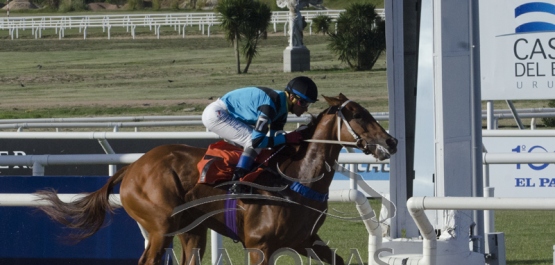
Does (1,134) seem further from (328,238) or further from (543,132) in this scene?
(543,132)

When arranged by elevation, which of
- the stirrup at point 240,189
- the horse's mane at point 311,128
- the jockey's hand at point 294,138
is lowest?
the stirrup at point 240,189

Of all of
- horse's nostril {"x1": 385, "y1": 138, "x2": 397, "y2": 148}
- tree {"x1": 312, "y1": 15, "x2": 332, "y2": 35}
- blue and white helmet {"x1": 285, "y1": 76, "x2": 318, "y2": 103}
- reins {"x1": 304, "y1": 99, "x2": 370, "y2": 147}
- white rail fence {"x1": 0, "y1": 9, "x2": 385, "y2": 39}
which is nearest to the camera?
horse's nostril {"x1": 385, "y1": 138, "x2": 397, "y2": 148}

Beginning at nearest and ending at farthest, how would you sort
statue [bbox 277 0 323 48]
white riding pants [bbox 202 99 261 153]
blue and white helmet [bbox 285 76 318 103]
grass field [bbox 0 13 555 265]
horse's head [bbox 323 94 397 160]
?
horse's head [bbox 323 94 397 160]
blue and white helmet [bbox 285 76 318 103]
white riding pants [bbox 202 99 261 153]
grass field [bbox 0 13 555 265]
statue [bbox 277 0 323 48]

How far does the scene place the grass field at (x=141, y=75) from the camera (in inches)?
976

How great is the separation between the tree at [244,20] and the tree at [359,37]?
2.14 meters

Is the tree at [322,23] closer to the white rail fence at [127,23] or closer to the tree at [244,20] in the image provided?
the tree at [244,20]

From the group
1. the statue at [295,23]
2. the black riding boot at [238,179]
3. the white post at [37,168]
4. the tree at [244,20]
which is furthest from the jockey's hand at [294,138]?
the statue at [295,23]

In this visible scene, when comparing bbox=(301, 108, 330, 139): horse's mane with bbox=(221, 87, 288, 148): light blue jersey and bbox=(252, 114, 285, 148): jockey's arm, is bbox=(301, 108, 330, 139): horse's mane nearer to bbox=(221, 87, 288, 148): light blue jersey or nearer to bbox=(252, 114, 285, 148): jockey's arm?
bbox=(221, 87, 288, 148): light blue jersey

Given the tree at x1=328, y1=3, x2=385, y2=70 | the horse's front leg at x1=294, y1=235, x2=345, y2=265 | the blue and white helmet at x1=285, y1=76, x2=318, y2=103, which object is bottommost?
the horse's front leg at x1=294, y1=235, x2=345, y2=265

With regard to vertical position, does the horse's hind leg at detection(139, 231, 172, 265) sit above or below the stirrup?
below

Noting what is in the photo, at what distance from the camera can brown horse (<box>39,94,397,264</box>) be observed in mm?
4992

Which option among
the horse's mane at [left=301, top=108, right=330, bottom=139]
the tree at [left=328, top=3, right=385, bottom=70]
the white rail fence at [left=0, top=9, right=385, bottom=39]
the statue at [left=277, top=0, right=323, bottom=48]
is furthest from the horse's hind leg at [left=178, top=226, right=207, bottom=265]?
the white rail fence at [left=0, top=9, right=385, bottom=39]

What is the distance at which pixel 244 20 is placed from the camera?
92.1ft

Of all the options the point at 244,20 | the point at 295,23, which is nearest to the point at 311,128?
the point at 295,23
